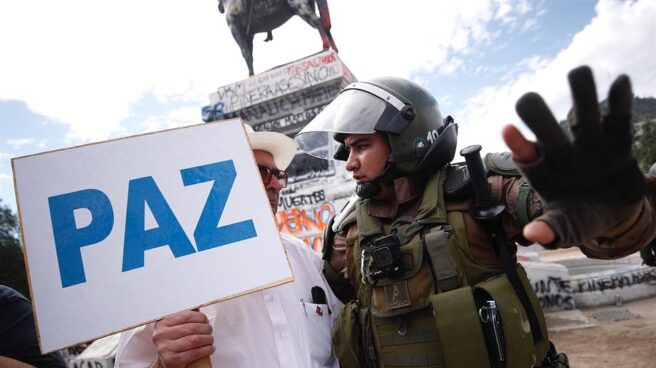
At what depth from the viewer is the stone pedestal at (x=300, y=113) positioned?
355 inches

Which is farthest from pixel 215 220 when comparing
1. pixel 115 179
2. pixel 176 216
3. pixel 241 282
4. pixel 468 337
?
pixel 468 337

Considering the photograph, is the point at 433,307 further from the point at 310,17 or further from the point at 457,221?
the point at 310,17

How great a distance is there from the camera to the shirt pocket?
166cm

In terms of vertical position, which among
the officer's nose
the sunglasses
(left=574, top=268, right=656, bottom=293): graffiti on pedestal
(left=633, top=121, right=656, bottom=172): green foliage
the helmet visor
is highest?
the helmet visor

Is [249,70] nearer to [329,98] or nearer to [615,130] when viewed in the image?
[329,98]

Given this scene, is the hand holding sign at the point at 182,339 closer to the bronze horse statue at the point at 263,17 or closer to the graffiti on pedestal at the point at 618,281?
the graffiti on pedestal at the point at 618,281

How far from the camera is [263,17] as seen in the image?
475 inches

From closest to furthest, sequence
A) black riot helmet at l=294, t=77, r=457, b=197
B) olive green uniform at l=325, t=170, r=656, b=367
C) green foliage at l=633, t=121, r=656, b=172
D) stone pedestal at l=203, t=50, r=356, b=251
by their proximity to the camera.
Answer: olive green uniform at l=325, t=170, r=656, b=367
black riot helmet at l=294, t=77, r=457, b=197
stone pedestal at l=203, t=50, r=356, b=251
green foliage at l=633, t=121, r=656, b=172

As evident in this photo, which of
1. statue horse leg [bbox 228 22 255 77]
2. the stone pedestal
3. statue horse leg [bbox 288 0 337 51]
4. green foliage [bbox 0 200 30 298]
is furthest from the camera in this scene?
green foliage [bbox 0 200 30 298]

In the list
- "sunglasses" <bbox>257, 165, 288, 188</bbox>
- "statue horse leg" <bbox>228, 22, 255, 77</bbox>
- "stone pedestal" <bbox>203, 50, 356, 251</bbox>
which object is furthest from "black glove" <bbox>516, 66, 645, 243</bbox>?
"statue horse leg" <bbox>228, 22, 255, 77</bbox>

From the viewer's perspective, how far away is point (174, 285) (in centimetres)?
130

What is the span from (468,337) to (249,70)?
11.6 metres

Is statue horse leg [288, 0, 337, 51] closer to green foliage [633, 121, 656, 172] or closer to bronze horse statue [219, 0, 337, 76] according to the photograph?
bronze horse statue [219, 0, 337, 76]

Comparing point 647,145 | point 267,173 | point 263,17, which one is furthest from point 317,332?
point 647,145
